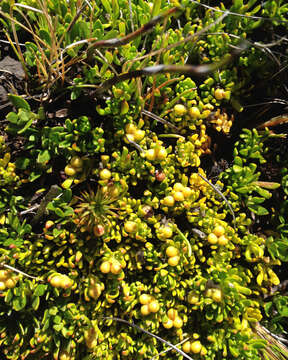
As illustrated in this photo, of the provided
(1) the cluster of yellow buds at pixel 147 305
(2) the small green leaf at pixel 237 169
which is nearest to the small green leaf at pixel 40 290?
(1) the cluster of yellow buds at pixel 147 305

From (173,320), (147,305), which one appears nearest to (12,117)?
(147,305)

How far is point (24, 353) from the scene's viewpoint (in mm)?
1890

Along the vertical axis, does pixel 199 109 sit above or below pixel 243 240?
above

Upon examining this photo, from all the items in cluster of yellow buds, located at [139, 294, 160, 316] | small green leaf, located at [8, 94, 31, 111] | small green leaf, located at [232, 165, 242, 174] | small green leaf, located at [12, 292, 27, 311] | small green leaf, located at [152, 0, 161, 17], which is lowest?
cluster of yellow buds, located at [139, 294, 160, 316]

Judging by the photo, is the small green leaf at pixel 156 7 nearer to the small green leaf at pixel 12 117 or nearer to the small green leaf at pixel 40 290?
the small green leaf at pixel 12 117

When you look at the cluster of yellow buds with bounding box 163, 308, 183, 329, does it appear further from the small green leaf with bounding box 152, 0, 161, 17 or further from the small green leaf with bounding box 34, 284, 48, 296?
the small green leaf with bounding box 152, 0, 161, 17

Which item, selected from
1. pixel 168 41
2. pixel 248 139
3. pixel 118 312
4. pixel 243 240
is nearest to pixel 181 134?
pixel 248 139

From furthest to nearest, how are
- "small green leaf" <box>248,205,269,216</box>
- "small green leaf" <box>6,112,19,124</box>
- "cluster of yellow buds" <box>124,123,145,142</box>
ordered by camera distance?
1. "small green leaf" <box>248,205,269,216</box>
2. "cluster of yellow buds" <box>124,123,145,142</box>
3. "small green leaf" <box>6,112,19,124</box>

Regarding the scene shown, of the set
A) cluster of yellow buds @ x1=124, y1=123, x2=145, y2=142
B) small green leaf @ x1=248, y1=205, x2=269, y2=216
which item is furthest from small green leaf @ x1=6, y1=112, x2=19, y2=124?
small green leaf @ x1=248, y1=205, x2=269, y2=216

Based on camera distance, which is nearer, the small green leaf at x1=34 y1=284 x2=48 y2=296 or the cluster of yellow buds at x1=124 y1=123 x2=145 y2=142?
the small green leaf at x1=34 y1=284 x2=48 y2=296

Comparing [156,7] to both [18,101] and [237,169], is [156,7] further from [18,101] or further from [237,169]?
[237,169]

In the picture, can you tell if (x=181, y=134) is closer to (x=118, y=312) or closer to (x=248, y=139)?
(x=248, y=139)

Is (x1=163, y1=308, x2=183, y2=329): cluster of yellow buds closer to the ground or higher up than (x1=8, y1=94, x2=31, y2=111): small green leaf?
closer to the ground

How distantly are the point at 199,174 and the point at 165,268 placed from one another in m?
0.69
